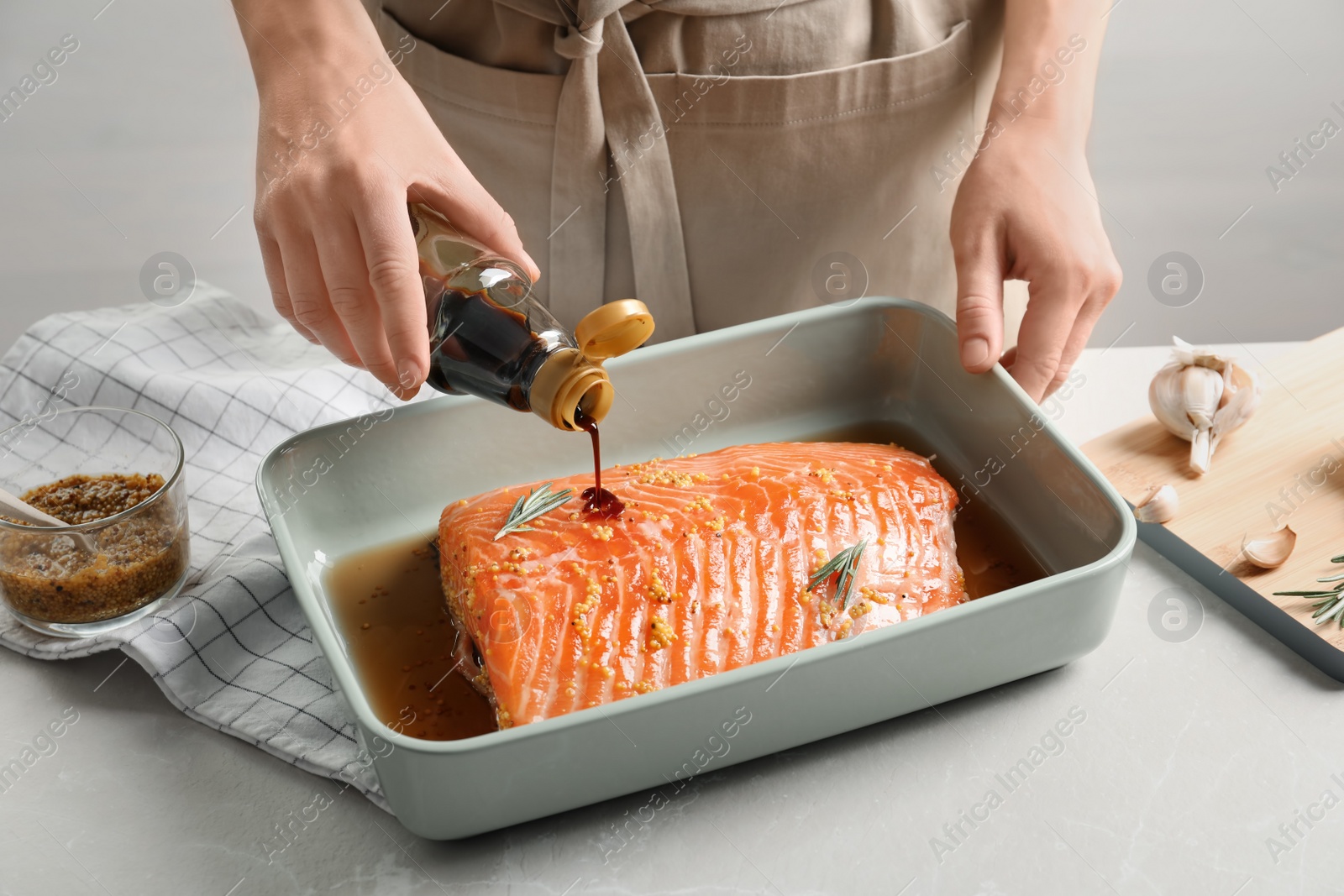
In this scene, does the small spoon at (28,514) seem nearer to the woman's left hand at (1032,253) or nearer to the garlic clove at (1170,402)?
the woman's left hand at (1032,253)

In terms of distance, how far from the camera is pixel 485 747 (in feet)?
2.94

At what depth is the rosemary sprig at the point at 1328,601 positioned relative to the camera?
1.19 m

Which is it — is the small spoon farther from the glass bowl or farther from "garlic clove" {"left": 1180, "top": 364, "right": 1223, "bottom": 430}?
"garlic clove" {"left": 1180, "top": 364, "right": 1223, "bottom": 430}

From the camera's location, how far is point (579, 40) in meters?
1.38

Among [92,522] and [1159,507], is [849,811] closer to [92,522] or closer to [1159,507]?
[1159,507]


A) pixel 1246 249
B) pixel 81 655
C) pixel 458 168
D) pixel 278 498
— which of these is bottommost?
pixel 1246 249

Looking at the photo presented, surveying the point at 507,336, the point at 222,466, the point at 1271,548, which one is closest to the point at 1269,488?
the point at 1271,548

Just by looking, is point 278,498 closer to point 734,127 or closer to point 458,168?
point 458,168

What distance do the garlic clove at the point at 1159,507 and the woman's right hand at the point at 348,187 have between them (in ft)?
2.62

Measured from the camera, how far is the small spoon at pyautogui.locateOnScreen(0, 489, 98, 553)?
1.18 metres

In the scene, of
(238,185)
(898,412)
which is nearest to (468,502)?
(898,412)

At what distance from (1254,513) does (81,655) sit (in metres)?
1.41

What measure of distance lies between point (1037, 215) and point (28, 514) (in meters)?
1.23

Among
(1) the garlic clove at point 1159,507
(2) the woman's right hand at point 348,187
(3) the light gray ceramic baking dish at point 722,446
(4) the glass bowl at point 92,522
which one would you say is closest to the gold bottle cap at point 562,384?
(2) the woman's right hand at point 348,187
